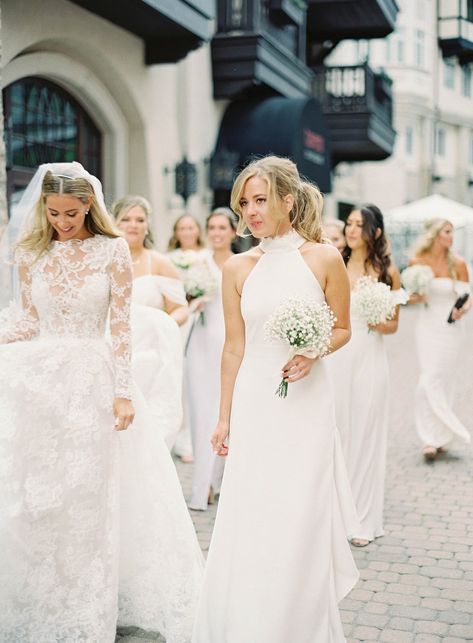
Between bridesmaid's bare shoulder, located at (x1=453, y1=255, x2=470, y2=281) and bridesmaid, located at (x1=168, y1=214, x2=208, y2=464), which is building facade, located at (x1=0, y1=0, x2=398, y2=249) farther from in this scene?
bridesmaid's bare shoulder, located at (x1=453, y1=255, x2=470, y2=281)

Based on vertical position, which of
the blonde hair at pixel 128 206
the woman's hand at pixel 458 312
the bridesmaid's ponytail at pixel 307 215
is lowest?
the woman's hand at pixel 458 312

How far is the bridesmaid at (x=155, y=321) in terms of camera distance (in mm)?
5719

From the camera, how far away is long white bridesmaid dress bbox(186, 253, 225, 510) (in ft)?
21.8

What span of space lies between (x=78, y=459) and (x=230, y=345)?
34.5 inches

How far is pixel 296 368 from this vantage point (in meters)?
3.60

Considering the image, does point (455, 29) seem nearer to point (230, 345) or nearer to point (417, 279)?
point (417, 279)

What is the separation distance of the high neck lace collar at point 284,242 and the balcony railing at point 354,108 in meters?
16.0

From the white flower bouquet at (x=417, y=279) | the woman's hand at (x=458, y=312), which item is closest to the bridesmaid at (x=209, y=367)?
the white flower bouquet at (x=417, y=279)

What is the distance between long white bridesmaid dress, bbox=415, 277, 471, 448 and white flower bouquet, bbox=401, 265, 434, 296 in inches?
8.2

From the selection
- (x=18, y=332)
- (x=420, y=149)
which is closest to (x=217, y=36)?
(x=18, y=332)

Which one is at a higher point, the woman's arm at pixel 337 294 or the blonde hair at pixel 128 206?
the blonde hair at pixel 128 206

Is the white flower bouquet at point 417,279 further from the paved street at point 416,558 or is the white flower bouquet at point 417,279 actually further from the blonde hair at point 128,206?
the blonde hair at point 128,206

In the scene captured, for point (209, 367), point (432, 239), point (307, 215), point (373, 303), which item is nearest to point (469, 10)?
point (432, 239)

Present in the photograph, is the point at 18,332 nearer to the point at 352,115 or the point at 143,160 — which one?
the point at 143,160
